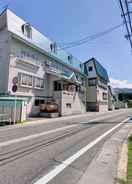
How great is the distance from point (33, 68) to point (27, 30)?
5407 millimetres

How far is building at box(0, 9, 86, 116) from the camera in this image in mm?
22859

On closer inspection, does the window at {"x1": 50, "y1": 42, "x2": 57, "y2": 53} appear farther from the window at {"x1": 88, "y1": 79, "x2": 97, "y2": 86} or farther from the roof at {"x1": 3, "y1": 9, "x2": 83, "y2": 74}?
the window at {"x1": 88, "y1": 79, "x2": 97, "y2": 86}

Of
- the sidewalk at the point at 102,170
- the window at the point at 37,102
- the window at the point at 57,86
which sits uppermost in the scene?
the window at the point at 57,86

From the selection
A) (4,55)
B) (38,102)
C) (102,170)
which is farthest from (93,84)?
(102,170)

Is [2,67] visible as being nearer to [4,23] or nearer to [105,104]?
[4,23]

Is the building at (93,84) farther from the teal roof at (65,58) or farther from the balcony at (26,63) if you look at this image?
the balcony at (26,63)

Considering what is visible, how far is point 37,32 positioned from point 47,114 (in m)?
12.9

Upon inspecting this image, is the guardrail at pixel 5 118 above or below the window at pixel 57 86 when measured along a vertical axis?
below

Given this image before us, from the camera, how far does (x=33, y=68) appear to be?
27.0m

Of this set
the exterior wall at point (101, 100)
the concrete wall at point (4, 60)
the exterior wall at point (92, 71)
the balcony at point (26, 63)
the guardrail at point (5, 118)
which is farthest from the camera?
the exterior wall at point (101, 100)

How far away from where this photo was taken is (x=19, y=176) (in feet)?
15.9

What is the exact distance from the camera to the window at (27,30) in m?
25.8

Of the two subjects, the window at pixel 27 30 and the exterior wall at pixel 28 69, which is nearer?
the exterior wall at pixel 28 69

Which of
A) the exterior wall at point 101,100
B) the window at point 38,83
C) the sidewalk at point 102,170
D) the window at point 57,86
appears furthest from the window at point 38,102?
the exterior wall at point 101,100
